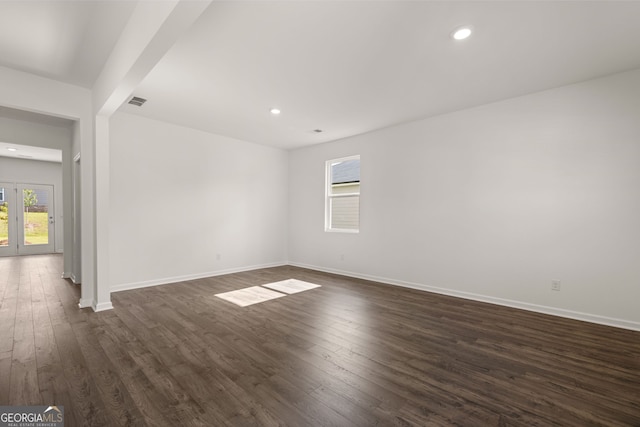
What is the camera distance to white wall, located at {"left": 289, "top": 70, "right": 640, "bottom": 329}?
3035 millimetres

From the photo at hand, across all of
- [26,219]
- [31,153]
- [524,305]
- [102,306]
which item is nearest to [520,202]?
[524,305]

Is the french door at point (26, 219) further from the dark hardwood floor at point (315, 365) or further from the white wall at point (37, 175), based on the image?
the dark hardwood floor at point (315, 365)

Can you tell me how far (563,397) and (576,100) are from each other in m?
3.28

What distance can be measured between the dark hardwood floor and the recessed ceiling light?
276cm

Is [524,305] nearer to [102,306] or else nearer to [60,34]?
[102,306]

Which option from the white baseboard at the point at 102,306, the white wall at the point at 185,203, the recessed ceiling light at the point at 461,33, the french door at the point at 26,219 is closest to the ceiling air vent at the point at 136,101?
the white wall at the point at 185,203

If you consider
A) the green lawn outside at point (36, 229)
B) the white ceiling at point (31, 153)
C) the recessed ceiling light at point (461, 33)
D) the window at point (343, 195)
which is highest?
the recessed ceiling light at point (461, 33)

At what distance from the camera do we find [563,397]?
1.81 meters

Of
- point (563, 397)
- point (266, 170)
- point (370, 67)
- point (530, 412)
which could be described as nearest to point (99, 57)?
point (370, 67)

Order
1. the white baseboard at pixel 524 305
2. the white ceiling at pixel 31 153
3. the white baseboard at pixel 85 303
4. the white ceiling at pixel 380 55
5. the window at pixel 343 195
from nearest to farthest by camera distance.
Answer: the white ceiling at pixel 380 55, the white baseboard at pixel 524 305, the white baseboard at pixel 85 303, the window at pixel 343 195, the white ceiling at pixel 31 153

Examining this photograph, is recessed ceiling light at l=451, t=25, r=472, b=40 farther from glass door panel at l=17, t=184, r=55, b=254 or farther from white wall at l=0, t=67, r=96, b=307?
glass door panel at l=17, t=184, r=55, b=254

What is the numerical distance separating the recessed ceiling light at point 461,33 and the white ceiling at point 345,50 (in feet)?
0.18

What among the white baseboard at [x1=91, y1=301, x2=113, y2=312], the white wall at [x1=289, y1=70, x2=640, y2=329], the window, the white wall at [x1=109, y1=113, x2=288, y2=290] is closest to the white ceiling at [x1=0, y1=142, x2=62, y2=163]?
the white wall at [x1=109, y1=113, x2=288, y2=290]

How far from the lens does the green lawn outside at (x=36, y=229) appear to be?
8234 mm
